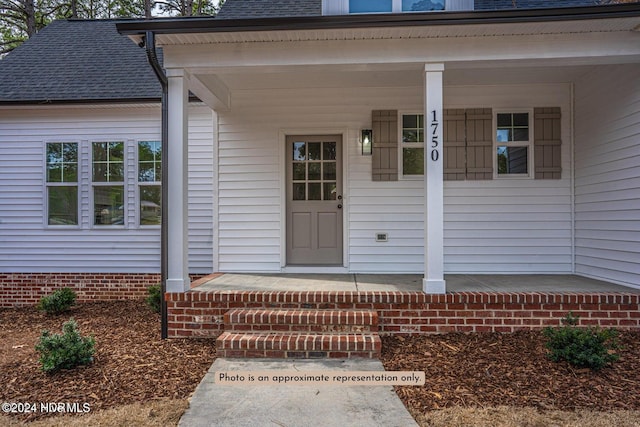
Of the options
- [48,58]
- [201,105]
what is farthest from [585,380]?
[48,58]

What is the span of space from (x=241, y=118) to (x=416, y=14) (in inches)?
108

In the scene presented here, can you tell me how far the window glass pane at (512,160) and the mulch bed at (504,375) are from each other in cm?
232

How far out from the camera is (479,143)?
5082 millimetres

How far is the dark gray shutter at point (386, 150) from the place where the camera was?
512cm

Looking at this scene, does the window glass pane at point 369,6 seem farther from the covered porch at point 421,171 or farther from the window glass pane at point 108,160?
the window glass pane at point 108,160

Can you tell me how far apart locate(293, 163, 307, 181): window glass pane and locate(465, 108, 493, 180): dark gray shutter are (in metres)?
2.25

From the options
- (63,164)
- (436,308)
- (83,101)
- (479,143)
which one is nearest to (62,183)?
(63,164)

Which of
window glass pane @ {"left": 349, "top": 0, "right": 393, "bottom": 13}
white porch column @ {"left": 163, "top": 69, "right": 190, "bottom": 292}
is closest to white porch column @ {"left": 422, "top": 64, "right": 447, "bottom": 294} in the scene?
window glass pane @ {"left": 349, "top": 0, "right": 393, "bottom": 13}

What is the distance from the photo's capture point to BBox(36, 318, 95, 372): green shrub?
9.61ft

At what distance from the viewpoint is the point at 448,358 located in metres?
3.18

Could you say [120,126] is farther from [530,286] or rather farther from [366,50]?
[530,286]

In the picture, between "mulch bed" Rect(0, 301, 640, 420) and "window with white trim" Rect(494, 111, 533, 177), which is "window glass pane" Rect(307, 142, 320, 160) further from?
"mulch bed" Rect(0, 301, 640, 420)

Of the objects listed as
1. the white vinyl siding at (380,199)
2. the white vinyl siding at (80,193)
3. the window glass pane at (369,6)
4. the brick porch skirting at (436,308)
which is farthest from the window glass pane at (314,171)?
the window glass pane at (369,6)

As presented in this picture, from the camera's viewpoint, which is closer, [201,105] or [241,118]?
[241,118]
